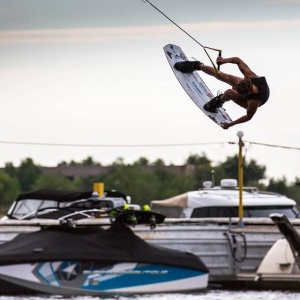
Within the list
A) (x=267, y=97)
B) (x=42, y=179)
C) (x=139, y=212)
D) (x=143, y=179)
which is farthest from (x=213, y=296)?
(x=42, y=179)

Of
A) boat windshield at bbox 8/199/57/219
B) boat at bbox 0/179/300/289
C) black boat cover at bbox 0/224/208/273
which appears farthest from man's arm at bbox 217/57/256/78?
boat windshield at bbox 8/199/57/219

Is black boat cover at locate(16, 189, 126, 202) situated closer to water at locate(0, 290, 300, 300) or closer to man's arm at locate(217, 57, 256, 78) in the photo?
water at locate(0, 290, 300, 300)

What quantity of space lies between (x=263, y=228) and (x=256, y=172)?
118ft

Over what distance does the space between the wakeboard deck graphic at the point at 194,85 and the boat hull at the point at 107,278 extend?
10.9 ft

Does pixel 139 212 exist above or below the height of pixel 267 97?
below

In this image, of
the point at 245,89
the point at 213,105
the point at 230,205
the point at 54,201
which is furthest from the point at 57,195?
the point at 245,89

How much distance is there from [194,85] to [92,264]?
4826 millimetres

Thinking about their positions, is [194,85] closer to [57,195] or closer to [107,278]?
[107,278]

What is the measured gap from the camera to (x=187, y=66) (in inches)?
1481

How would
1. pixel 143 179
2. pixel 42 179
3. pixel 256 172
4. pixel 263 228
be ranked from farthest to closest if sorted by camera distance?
pixel 42 179, pixel 143 179, pixel 256 172, pixel 263 228

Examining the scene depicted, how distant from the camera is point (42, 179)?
10606 centimetres

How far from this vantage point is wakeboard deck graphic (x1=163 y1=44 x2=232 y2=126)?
36.5 meters

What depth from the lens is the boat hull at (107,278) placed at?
35.4 meters

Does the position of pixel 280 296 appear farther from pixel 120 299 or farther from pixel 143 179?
pixel 143 179
